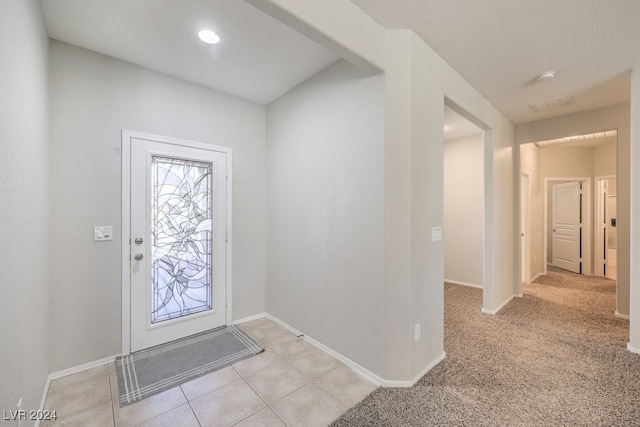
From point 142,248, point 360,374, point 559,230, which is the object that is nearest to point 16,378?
point 142,248

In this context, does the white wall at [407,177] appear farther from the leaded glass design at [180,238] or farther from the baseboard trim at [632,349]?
the baseboard trim at [632,349]

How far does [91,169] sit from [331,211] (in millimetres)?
2113

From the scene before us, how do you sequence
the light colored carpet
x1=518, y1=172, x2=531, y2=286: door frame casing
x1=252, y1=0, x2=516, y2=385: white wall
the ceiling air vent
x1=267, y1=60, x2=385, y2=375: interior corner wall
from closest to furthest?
the light colored carpet
x1=252, y1=0, x2=516, y2=385: white wall
x1=267, y1=60, x2=385, y2=375: interior corner wall
the ceiling air vent
x1=518, y1=172, x2=531, y2=286: door frame casing

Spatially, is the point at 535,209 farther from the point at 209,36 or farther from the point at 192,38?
the point at 192,38

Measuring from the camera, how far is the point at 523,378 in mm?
2057

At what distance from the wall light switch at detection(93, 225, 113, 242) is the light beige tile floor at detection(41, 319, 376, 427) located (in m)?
1.09

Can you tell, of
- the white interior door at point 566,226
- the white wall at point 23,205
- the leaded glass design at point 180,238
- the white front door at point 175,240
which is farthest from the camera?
the white interior door at point 566,226

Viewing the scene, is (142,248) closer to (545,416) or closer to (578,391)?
(545,416)

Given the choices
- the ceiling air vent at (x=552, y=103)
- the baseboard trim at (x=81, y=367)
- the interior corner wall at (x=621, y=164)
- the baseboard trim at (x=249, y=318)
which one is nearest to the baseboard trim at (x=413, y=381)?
the baseboard trim at (x=249, y=318)

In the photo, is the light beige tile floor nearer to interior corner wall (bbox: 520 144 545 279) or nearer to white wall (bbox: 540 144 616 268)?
interior corner wall (bbox: 520 144 545 279)

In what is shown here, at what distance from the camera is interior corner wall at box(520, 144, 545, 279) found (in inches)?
198

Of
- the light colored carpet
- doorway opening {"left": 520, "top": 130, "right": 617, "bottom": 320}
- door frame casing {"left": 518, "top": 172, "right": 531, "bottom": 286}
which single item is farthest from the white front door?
doorway opening {"left": 520, "top": 130, "right": 617, "bottom": 320}

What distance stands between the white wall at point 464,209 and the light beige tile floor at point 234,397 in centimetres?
353

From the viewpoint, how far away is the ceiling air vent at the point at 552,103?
3.07 metres
